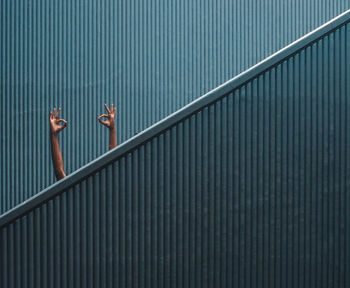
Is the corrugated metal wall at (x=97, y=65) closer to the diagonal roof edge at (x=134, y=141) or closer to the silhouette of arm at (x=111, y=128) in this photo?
the silhouette of arm at (x=111, y=128)

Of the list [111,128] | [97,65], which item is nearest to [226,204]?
[111,128]

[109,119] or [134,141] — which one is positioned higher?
[134,141]

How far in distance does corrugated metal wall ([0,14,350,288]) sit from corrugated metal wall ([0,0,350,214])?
3.65 m

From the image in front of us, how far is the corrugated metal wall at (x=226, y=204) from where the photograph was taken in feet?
11.7

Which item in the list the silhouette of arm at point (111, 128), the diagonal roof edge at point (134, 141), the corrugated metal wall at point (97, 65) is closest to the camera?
the diagonal roof edge at point (134, 141)

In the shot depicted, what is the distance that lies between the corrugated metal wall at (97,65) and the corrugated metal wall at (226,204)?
144 inches

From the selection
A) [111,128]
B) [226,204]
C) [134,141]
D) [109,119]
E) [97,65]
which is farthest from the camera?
[97,65]

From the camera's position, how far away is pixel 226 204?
3662 millimetres

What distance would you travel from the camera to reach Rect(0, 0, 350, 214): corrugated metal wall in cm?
714

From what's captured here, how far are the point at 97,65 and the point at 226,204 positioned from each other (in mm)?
4728

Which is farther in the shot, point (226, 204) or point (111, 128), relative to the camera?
point (111, 128)

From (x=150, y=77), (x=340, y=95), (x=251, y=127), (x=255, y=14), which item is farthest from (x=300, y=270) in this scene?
(x=255, y=14)

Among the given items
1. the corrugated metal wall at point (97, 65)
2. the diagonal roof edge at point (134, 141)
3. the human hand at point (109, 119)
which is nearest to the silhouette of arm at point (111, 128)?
the human hand at point (109, 119)

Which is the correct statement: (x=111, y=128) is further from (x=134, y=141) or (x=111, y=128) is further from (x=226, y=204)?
(x=226, y=204)
